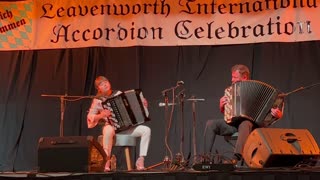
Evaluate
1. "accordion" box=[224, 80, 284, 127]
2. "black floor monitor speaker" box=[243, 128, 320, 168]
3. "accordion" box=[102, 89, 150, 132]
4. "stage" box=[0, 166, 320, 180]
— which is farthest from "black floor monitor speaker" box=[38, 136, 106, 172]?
"accordion" box=[224, 80, 284, 127]

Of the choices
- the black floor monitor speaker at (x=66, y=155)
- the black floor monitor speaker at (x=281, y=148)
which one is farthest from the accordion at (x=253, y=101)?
the black floor monitor speaker at (x=66, y=155)

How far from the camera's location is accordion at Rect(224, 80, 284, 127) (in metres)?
4.83

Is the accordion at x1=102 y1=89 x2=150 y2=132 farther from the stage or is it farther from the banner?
the stage

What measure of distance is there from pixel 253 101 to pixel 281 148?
3.11 ft

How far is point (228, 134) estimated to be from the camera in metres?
5.37

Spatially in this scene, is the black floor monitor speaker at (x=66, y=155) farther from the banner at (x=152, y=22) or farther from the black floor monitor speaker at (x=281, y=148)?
the banner at (x=152, y=22)

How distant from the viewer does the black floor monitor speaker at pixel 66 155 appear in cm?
378

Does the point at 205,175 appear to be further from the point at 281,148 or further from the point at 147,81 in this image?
the point at 147,81

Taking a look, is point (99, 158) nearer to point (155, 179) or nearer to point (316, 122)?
point (155, 179)

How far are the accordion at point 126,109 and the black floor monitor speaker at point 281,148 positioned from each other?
1.57 m

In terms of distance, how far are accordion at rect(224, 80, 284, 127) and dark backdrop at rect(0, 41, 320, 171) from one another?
1452 mm

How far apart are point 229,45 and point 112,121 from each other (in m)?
1.94

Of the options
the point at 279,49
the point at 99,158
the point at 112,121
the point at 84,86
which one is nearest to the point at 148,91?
the point at 84,86

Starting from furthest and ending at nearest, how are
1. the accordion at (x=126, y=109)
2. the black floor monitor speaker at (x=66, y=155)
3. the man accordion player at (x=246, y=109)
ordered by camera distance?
A: the accordion at (x=126, y=109)
the man accordion player at (x=246, y=109)
the black floor monitor speaker at (x=66, y=155)
